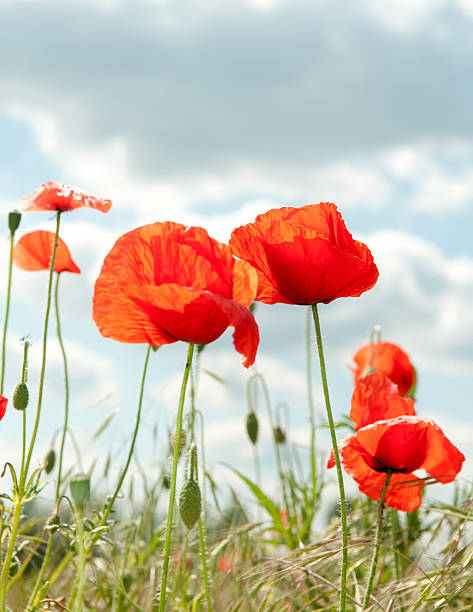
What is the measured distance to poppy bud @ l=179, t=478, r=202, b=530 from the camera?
1577mm

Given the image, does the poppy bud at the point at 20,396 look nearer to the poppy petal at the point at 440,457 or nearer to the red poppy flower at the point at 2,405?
the red poppy flower at the point at 2,405

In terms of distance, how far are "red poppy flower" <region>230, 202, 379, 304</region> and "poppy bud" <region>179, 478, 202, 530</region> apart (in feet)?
1.43

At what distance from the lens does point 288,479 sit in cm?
324

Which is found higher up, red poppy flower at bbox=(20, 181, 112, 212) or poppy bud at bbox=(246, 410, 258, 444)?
red poppy flower at bbox=(20, 181, 112, 212)

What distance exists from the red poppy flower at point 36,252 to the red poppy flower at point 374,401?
0.99 meters

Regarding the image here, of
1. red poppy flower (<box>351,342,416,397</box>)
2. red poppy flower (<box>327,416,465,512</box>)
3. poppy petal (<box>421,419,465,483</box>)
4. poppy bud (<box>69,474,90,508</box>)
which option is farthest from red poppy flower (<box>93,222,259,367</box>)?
red poppy flower (<box>351,342,416,397</box>)

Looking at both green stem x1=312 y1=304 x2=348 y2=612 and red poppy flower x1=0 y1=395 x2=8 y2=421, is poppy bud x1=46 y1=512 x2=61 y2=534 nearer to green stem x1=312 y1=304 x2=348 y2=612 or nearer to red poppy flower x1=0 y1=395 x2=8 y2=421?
red poppy flower x1=0 y1=395 x2=8 y2=421

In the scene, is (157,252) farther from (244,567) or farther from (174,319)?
(244,567)

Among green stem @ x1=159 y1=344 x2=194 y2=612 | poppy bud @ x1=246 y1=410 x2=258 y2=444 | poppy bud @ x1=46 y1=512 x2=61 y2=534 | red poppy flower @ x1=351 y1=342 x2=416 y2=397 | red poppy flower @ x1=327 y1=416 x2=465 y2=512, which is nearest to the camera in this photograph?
green stem @ x1=159 y1=344 x2=194 y2=612

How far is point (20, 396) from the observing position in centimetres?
185

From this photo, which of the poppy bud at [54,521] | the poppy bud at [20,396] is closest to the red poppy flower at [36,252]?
the poppy bud at [20,396]

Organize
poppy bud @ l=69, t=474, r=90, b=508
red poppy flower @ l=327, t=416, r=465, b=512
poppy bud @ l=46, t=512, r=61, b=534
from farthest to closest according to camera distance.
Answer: poppy bud @ l=46, t=512, r=61, b=534, red poppy flower @ l=327, t=416, r=465, b=512, poppy bud @ l=69, t=474, r=90, b=508

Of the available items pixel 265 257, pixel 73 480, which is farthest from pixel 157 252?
pixel 73 480

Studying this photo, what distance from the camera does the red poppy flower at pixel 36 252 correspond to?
92.4 inches
